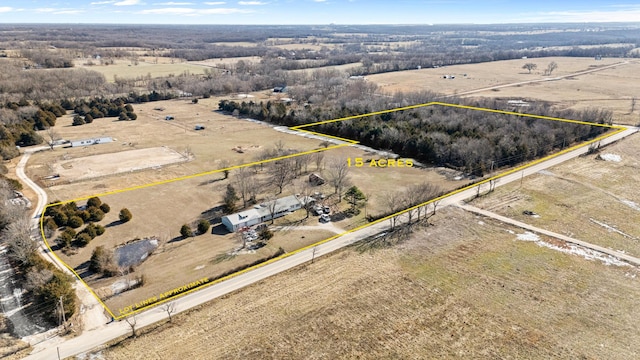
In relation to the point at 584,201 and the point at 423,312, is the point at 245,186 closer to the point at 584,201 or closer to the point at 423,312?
the point at 423,312

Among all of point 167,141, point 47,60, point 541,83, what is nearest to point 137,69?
point 47,60

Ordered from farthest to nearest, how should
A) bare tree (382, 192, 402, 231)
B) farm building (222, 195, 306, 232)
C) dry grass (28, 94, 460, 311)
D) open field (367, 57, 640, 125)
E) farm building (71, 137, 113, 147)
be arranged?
open field (367, 57, 640, 125), farm building (71, 137, 113, 147), bare tree (382, 192, 402, 231), farm building (222, 195, 306, 232), dry grass (28, 94, 460, 311)

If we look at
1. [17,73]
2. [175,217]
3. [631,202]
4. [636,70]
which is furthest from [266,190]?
[636,70]

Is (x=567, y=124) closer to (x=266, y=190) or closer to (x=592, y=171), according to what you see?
(x=592, y=171)

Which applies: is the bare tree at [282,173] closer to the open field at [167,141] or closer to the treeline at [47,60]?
the open field at [167,141]

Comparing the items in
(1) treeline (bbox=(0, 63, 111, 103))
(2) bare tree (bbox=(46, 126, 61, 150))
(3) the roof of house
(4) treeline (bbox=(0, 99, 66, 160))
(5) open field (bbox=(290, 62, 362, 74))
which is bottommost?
(3) the roof of house

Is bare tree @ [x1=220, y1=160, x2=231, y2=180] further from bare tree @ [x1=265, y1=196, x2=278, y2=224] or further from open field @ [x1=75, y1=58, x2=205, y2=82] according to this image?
open field @ [x1=75, y1=58, x2=205, y2=82]

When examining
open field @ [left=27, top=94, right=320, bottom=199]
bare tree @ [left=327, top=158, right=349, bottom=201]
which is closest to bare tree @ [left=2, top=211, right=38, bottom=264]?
open field @ [left=27, top=94, right=320, bottom=199]
